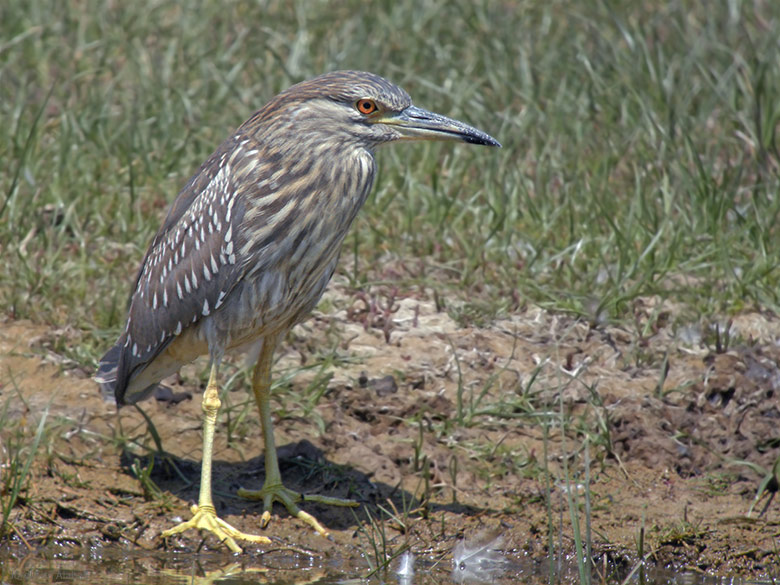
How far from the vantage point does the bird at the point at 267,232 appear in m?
4.80

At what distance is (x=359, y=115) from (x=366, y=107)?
1.9 inches

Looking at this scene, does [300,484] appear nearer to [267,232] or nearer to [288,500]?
[288,500]

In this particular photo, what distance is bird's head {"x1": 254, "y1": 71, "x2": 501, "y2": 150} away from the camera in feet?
16.1

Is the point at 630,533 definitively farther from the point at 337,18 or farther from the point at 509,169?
the point at 337,18

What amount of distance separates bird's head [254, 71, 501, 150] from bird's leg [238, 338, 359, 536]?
107 cm

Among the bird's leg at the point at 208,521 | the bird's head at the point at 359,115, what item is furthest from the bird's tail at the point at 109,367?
the bird's head at the point at 359,115

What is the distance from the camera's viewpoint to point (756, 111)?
726 cm

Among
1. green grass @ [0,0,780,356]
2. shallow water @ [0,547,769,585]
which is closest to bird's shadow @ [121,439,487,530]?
shallow water @ [0,547,769,585]

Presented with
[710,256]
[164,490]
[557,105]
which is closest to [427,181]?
[557,105]

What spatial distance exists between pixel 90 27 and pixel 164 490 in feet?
15.0

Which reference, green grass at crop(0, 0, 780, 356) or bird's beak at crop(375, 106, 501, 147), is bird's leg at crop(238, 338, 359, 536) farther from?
bird's beak at crop(375, 106, 501, 147)

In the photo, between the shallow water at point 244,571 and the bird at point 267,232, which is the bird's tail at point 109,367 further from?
the shallow water at point 244,571

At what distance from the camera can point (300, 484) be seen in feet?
17.5

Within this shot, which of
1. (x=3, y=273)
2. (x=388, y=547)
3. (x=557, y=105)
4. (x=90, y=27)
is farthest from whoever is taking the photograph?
(x=90, y=27)
